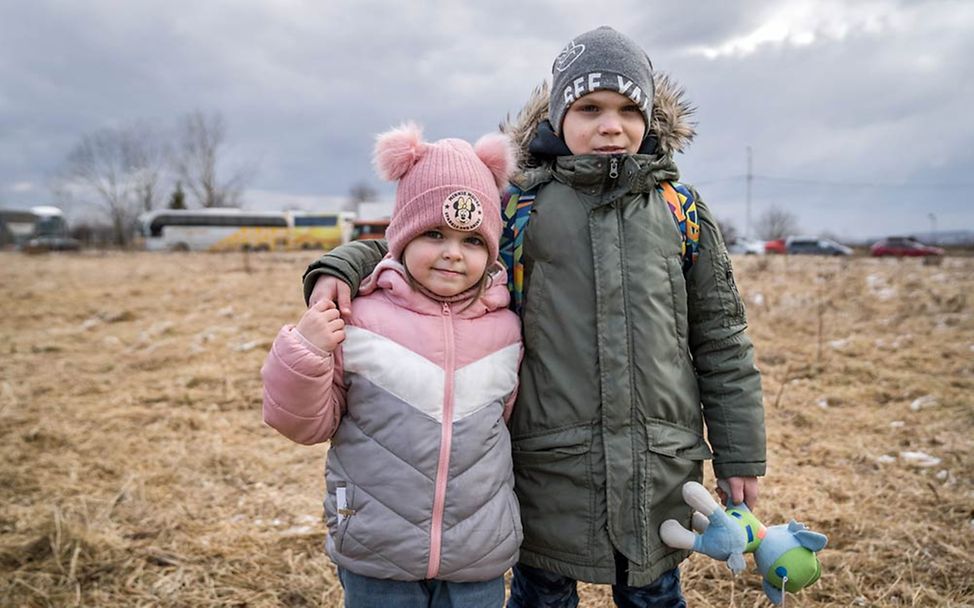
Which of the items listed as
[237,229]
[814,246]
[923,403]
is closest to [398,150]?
[923,403]

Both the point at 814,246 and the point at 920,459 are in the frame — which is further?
the point at 814,246

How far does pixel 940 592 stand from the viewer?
2285mm

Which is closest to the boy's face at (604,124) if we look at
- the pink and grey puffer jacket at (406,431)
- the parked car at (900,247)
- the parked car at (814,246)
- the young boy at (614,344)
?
the young boy at (614,344)

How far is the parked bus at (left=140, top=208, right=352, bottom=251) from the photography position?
31906 mm

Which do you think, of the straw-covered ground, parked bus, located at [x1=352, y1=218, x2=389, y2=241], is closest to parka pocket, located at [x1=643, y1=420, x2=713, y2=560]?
the straw-covered ground

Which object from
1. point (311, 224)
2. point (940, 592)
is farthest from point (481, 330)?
point (311, 224)

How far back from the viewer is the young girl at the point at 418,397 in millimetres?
1379

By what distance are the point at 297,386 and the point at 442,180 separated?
570 mm

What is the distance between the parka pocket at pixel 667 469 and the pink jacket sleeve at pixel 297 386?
0.77 metres

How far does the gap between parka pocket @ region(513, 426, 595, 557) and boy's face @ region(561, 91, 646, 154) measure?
2.36ft

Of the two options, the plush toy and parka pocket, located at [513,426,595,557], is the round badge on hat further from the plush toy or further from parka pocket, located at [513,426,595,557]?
the plush toy

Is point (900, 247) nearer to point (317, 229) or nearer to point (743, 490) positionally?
point (317, 229)

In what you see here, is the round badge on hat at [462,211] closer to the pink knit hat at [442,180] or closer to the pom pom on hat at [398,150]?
the pink knit hat at [442,180]

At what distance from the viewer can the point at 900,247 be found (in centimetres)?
2603
